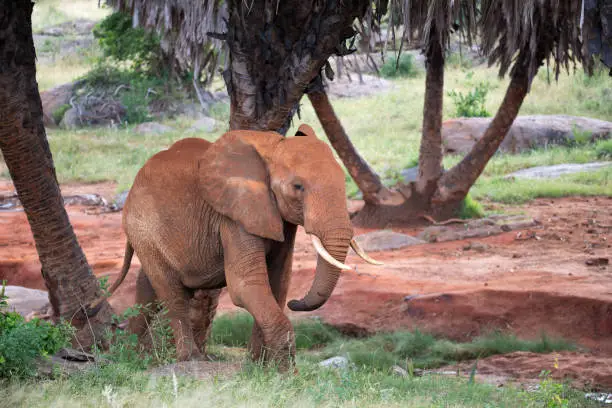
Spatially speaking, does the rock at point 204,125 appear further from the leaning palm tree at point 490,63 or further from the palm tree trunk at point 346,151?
the palm tree trunk at point 346,151

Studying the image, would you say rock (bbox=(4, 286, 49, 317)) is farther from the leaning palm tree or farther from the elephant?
the leaning palm tree

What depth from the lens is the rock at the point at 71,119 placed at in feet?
71.2

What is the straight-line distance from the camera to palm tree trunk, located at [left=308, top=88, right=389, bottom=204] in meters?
11.6

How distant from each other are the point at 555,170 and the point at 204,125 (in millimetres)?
8190

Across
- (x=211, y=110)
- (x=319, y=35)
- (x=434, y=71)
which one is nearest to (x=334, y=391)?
(x=319, y=35)

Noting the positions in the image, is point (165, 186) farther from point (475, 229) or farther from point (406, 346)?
point (475, 229)

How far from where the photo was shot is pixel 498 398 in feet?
19.9

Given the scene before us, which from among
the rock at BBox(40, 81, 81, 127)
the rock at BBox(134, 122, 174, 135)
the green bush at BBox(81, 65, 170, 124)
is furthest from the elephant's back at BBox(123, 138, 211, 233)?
the rock at BBox(40, 81, 81, 127)

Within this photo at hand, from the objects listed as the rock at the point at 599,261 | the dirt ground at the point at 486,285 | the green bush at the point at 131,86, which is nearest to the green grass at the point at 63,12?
the green bush at the point at 131,86

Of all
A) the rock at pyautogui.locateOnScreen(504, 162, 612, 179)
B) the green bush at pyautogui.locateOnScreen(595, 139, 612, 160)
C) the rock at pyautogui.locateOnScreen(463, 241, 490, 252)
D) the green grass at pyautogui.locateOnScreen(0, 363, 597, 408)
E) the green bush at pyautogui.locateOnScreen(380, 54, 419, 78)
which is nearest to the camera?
the green grass at pyautogui.locateOnScreen(0, 363, 597, 408)

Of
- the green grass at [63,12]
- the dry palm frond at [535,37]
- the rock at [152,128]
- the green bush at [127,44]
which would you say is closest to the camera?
the dry palm frond at [535,37]

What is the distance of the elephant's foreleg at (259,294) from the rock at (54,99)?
17162 mm

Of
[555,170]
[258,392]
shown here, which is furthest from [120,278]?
[555,170]

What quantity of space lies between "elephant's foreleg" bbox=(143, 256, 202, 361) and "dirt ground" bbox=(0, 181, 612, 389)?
256 cm
